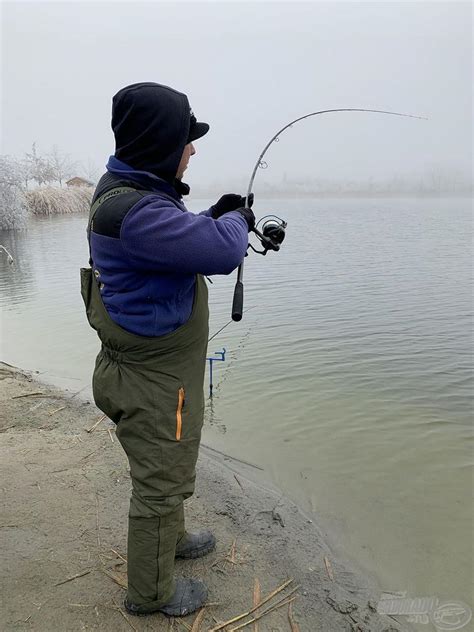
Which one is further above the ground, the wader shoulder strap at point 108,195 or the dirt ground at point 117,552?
the wader shoulder strap at point 108,195

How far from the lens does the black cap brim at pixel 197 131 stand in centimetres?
210

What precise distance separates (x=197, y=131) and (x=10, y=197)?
27.7 m

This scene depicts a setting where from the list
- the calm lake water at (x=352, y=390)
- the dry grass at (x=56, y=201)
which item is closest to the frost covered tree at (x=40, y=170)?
the dry grass at (x=56, y=201)

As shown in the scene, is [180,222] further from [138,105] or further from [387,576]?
[387,576]

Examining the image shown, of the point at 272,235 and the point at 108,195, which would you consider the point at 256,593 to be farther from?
the point at 108,195

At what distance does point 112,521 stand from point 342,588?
1.33 metres

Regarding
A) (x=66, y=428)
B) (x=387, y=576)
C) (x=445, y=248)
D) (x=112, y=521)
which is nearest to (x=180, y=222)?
(x=112, y=521)

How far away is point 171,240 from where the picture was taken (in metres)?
1.80

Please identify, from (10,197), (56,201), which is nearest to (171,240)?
(10,197)

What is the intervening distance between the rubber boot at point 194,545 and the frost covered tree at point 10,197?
27209 mm

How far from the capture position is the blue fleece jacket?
1807 millimetres

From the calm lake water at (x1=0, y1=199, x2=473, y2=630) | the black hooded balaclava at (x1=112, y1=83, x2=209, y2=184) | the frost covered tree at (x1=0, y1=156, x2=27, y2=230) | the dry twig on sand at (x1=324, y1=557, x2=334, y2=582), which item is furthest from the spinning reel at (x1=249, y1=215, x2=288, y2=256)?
the frost covered tree at (x1=0, y1=156, x2=27, y2=230)

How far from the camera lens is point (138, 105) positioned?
1.88 metres

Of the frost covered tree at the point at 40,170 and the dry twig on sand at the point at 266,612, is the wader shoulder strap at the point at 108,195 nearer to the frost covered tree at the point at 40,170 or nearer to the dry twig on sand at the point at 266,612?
the dry twig on sand at the point at 266,612
